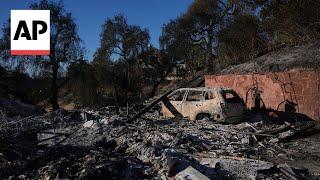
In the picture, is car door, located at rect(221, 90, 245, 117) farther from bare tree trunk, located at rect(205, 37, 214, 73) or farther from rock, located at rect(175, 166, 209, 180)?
bare tree trunk, located at rect(205, 37, 214, 73)

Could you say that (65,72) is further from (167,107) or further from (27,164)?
(27,164)

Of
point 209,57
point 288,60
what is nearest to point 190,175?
point 288,60

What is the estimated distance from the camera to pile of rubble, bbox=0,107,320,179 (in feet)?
27.7

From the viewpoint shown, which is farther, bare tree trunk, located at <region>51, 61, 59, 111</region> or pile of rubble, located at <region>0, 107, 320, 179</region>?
bare tree trunk, located at <region>51, 61, 59, 111</region>

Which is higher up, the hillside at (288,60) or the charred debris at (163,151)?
the hillside at (288,60)

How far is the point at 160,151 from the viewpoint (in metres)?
9.73

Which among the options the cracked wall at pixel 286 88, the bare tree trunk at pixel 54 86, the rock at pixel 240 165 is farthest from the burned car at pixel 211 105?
the bare tree trunk at pixel 54 86

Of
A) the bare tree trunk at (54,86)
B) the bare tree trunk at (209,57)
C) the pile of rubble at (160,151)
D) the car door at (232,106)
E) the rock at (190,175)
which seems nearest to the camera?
the rock at (190,175)

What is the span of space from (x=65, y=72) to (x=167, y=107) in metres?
19.5

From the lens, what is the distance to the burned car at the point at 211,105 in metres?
14.6

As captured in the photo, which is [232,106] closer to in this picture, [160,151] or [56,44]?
[160,151]

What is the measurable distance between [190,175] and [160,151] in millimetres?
1894

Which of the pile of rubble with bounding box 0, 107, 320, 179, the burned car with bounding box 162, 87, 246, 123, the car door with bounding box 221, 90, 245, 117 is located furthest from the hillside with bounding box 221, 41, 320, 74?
the pile of rubble with bounding box 0, 107, 320, 179

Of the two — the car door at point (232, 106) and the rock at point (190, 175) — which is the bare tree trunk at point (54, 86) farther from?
the rock at point (190, 175)
